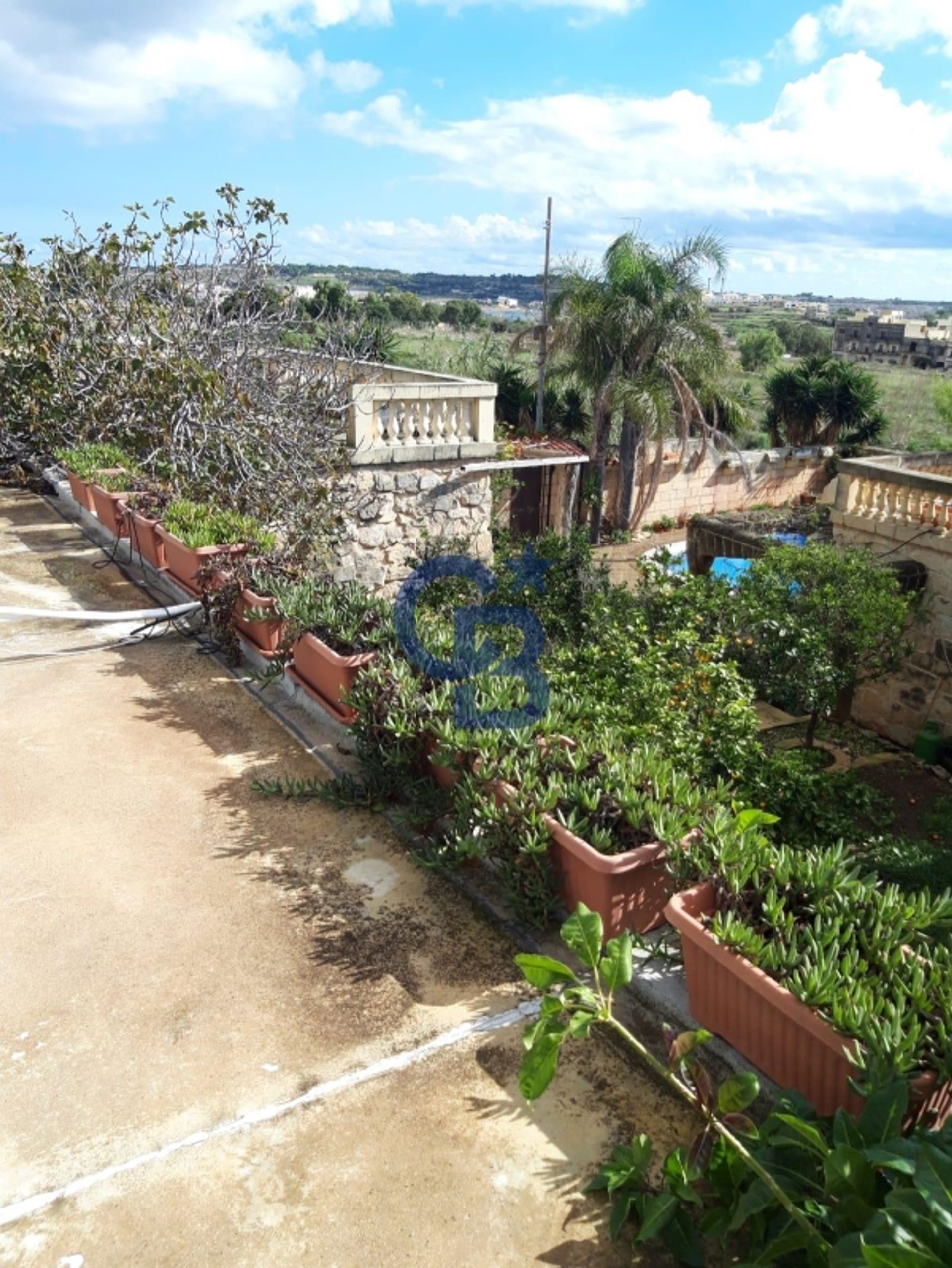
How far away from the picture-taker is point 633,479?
2123 centimetres

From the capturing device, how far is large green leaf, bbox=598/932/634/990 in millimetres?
2463

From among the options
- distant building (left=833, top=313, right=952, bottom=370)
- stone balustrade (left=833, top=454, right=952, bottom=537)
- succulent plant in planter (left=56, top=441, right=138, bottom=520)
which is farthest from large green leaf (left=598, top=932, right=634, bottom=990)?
distant building (left=833, top=313, right=952, bottom=370)

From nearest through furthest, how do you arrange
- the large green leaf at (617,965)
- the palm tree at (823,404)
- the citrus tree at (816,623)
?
the large green leaf at (617,965)
the citrus tree at (816,623)
the palm tree at (823,404)

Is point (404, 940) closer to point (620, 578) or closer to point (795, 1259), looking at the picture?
point (795, 1259)

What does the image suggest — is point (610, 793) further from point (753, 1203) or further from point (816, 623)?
point (816, 623)

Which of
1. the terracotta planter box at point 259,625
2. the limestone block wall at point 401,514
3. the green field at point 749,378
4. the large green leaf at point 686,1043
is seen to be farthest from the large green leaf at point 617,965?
the green field at point 749,378

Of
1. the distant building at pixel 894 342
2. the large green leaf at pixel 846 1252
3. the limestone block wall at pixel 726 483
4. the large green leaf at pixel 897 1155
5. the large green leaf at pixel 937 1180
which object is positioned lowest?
the limestone block wall at pixel 726 483

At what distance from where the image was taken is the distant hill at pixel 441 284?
105 ft

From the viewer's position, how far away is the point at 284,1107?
263 centimetres

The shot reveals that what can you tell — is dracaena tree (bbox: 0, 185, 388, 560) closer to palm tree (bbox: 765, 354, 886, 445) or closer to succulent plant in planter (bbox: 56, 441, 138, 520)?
succulent plant in planter (bbox: 56, 441, 138, 520)

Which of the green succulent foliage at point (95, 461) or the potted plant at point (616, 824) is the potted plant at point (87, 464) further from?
the potted plant at point (616, 824)

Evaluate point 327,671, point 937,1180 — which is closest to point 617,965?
point 937,1180

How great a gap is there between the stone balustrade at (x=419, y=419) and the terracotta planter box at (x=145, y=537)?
320cm

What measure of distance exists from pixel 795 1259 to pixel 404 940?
1.66m
